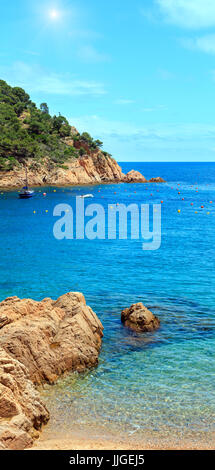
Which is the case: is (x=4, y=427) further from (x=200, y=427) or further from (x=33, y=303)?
(x=33, y=303)

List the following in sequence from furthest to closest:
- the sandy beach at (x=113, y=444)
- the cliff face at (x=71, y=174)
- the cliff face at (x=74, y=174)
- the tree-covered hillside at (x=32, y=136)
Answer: the tree-covered hillside at (x=32, y=136)
the cliff face at (x=74, y=174)
the cliff face at (x=71, y=174)
the sandy beach at (x=113, y=444)

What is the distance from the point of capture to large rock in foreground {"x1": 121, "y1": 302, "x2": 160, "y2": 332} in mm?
18500

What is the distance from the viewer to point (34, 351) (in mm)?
13922

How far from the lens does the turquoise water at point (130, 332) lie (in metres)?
12.1

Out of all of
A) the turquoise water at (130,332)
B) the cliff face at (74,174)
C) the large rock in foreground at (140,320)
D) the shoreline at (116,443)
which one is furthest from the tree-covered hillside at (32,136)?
the shoreline at (116,443)

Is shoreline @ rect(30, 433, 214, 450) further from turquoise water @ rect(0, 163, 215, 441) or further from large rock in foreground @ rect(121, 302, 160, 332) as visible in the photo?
large rock in foreground @ rect(121, 302, 160, 332)

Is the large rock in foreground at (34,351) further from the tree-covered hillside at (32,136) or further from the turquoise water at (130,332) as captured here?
the tree-covered hillside at (32,136)

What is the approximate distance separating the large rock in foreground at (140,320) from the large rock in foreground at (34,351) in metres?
1.68

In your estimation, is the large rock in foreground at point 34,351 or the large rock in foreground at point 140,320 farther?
the large rock in foreground at point 140,320

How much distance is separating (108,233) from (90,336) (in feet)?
102

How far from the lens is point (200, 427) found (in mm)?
11430

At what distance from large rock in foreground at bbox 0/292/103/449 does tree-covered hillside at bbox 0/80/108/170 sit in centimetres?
7925

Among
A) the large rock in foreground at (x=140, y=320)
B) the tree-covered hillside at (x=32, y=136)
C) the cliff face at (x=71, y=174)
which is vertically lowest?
the large rock in foreground at (x=140, y=320)
